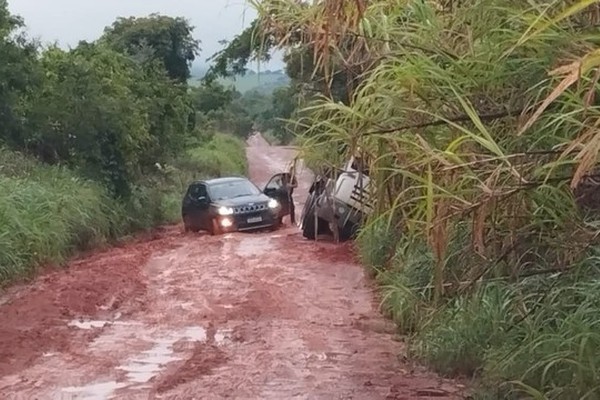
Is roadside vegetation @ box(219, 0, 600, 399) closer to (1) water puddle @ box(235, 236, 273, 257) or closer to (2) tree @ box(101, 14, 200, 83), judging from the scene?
(1) water puddle @ box(235, 236, 273, 257)

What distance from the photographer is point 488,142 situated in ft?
18.4

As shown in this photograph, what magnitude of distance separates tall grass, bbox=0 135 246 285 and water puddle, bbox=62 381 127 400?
708 centimetres

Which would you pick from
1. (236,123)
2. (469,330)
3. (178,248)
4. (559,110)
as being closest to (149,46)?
(178,248)

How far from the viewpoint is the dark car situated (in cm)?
2673

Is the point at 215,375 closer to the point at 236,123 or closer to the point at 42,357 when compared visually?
the point at 42,357

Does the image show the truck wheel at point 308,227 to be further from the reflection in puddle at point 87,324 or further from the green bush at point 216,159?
the green bush at point 216,159

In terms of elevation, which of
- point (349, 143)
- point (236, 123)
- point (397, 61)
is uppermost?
point (397, 61)

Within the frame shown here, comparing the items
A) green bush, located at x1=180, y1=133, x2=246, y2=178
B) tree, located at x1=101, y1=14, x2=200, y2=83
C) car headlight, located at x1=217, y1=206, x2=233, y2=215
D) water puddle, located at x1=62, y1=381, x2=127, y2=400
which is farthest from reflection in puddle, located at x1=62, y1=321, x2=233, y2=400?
green bush, located at x1=180, y1=133, x2=246, y2=178

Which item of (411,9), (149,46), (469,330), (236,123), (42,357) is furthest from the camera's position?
(236,123)

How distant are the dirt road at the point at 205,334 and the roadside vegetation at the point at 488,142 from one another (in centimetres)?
116

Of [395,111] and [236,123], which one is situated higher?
[395,111]

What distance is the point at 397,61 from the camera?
6.80 m

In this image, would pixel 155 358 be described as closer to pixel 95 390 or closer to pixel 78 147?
pixel 95 390

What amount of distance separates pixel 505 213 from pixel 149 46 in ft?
110
